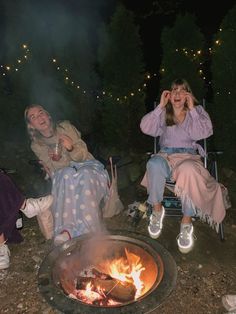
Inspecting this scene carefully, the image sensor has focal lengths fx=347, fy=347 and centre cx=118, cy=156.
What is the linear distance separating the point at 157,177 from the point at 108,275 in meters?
1.31

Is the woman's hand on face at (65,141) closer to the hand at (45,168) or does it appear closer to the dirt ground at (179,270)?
the hand at (45,168)

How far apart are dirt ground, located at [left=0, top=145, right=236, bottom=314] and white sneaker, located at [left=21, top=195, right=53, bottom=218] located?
1.62ft

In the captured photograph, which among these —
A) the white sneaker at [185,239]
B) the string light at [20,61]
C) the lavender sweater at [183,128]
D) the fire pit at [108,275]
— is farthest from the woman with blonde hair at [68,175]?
the string light at [20,61]

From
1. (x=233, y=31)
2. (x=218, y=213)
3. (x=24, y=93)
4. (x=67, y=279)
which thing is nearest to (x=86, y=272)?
(x=67, y=279)

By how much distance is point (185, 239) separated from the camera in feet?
13.3

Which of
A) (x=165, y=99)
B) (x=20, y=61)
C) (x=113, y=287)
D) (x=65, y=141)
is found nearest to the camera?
(x=113, y=287)

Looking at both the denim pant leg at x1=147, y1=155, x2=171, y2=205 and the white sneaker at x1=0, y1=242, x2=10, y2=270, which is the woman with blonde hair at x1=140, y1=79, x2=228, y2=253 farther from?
the white sneaker at x1=0, y1=242, x2=10, y2=270

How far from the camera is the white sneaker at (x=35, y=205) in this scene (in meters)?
4.07

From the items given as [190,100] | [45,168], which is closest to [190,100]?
[190,100]

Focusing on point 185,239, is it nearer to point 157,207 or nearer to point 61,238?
point 157,207

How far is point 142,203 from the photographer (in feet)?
16.5

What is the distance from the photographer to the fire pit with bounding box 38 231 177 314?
2.77m

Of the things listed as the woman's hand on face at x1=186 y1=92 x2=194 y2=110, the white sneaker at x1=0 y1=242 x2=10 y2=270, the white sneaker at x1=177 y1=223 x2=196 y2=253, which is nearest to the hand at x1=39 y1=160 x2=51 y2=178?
the white sneaker at x1=0 y1=242 x2=10 y2=270

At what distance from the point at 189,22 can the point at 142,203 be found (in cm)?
302
